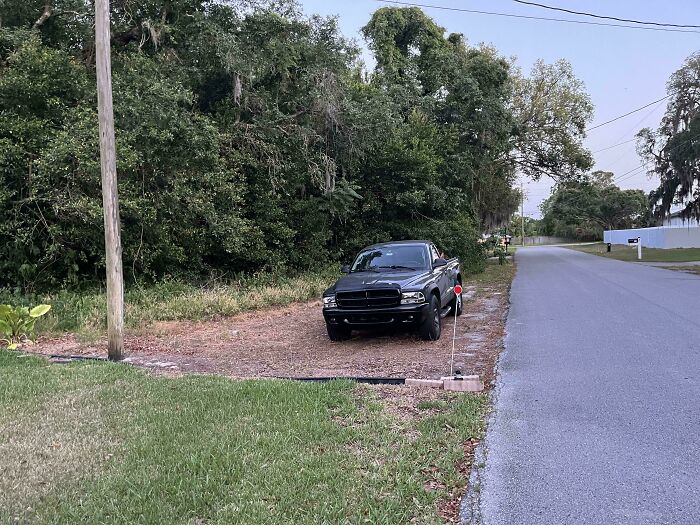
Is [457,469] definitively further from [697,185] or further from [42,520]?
[697,185]

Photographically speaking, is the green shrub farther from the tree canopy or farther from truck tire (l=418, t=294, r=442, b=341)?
the tree canopy

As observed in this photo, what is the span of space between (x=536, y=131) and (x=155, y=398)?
30639mm

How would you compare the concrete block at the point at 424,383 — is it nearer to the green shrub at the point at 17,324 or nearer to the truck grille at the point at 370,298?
the truck grille at the point at 370,298

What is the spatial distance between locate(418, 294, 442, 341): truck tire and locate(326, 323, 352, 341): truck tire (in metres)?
1.30

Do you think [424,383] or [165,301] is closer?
[424,383]

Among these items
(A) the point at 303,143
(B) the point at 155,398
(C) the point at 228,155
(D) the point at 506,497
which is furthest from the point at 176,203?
(D) the point at 506,497

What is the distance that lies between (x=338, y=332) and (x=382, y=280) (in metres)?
1.28

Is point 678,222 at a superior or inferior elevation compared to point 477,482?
superior

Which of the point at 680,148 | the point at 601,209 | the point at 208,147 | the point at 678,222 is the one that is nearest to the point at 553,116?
the point at 680,148

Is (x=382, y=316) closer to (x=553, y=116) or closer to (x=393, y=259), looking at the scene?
(x=393, y=259)

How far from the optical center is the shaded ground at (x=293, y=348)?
7527 mm

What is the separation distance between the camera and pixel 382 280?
9.05 metres

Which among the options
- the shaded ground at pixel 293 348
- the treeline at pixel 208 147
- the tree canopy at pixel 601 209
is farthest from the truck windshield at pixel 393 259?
the tree canopy at pixel 601 209

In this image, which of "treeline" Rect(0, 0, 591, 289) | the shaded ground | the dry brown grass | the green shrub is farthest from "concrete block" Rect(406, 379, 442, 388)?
"treeline" Rect(0, 0, 591, 289)
